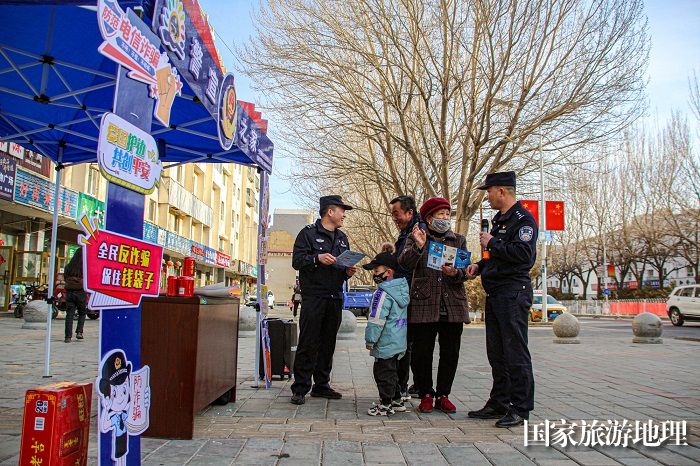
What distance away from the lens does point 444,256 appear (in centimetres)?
495

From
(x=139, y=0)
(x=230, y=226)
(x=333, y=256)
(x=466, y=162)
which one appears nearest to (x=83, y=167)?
(x=466, y=162)

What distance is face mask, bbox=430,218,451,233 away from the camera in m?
5.12

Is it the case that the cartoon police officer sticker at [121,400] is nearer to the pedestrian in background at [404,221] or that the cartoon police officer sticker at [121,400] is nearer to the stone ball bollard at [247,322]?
the pedestrian in background at [404,221]

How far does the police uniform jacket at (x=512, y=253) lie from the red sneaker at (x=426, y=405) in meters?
1.16

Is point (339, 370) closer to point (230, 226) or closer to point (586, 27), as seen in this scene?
point (586, 27)

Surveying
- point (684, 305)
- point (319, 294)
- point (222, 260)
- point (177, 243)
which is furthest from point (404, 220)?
point (222, 260)

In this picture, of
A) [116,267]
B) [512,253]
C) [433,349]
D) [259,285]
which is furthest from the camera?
[259,285]

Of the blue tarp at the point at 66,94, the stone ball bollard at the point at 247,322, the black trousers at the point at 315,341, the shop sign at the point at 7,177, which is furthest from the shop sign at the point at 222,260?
the black trousers at the point at 315,341

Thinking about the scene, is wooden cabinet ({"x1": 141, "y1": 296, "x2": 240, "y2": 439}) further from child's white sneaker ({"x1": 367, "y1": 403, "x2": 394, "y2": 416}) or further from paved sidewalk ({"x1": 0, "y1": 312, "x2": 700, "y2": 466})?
child's white sneaker ({"x1": 367, "y1": 403, "x2": 394, "y2": 416})

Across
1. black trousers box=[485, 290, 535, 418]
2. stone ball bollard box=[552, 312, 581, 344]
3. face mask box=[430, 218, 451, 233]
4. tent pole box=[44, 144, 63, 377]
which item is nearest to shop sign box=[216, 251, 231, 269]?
stone ball bollard box=[552, 312, 581, 344]

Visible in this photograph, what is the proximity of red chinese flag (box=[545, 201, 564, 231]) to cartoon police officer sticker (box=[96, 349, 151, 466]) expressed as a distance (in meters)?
21.0

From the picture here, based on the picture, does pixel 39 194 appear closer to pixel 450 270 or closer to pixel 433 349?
pixel 433 349

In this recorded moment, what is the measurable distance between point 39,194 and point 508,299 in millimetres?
18080

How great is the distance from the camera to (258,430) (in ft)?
14.0
